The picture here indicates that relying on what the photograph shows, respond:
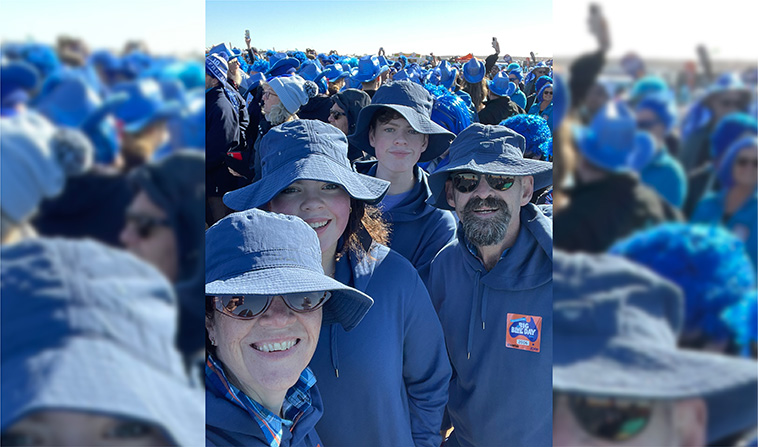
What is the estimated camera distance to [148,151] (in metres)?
0.58

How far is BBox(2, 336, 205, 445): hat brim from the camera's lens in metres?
0.55

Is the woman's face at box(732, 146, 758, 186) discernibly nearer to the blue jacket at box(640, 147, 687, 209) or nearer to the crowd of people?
the blue jacket at box(640, 147, 687, 209)

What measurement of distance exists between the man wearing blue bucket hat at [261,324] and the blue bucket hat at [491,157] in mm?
1043

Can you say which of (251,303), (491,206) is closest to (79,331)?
(251,303)

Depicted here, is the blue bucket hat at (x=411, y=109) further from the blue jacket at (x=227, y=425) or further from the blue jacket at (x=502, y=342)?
the blue jacket at (x=227, y=425)

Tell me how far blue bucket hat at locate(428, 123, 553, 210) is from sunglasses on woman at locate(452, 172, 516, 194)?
5 centimetres

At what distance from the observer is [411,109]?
3.29 m

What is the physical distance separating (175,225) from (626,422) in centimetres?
62

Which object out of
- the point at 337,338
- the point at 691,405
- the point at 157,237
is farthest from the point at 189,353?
the point at 337,338

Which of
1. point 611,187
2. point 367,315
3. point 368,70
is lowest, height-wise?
point 367,315

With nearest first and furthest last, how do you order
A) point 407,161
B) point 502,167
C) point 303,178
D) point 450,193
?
1. point 303,178
2. point 502,167
3. point 450,193
4. point 407,161

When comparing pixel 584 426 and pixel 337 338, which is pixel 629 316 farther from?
pixel 337 338

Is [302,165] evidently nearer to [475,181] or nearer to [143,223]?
[475,181]

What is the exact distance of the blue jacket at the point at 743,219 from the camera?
67 centimetres
